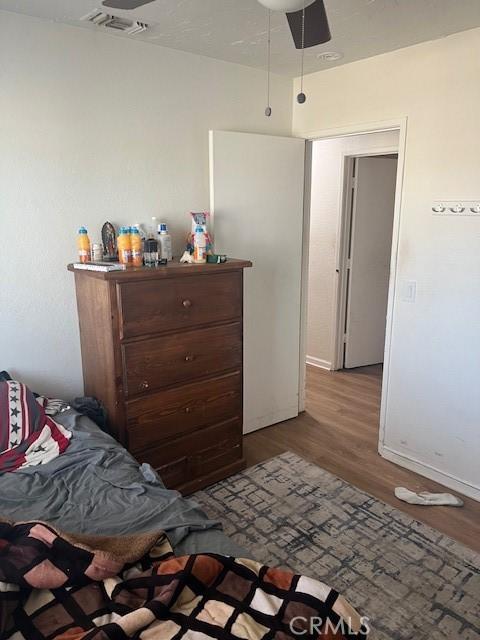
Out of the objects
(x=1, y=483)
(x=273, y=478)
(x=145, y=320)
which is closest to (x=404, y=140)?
(x=145, y=320)

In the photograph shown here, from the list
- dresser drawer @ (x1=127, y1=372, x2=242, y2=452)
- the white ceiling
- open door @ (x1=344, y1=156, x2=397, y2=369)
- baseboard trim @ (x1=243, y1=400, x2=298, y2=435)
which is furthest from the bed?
open door @ (x1=344, y1=156, x2=397, y2=369)

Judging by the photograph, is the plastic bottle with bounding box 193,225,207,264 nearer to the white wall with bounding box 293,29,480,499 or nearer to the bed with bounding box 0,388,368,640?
the white wall with bounding box 293,29,480,499

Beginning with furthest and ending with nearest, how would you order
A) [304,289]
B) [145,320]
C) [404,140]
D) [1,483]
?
[304,289], [404,140], [145,320], [1,483]

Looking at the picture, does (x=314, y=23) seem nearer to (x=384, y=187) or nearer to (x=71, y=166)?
(x=71, y=166)

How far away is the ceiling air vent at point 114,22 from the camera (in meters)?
2.14

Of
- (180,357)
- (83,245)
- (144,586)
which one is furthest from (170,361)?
(144,586)

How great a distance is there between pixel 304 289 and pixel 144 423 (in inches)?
67.0

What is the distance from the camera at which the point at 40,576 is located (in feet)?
3.87

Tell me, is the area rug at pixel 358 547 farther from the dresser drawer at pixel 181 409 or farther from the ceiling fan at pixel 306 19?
the ceiling fan at pixel 306 19

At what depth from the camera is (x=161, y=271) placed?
88.7 inches

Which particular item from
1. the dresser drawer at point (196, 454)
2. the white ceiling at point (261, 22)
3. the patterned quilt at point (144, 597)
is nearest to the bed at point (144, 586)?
the patterned quilt at point (144, 597)

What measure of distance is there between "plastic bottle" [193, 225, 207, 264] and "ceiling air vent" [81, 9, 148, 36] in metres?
1.00

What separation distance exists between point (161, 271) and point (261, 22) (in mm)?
1269

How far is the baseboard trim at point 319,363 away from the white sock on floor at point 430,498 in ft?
6.97
